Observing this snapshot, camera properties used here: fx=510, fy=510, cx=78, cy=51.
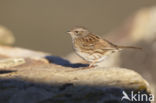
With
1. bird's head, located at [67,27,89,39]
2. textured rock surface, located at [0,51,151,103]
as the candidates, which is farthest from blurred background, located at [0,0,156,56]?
textured rock surface, located at [0,51,151,103]

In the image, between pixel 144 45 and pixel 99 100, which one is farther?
pixel 144 45

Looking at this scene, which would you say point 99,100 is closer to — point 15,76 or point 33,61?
point 15,76

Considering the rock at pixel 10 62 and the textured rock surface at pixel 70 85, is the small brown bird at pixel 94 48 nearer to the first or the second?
the rock at pixel 10 62

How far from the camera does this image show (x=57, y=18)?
17.5m

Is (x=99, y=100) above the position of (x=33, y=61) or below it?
below

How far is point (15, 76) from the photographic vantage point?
6.65 meters

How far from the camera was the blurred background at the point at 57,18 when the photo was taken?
1571cm

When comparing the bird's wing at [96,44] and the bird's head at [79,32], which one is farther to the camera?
the bird's head at [79,32]

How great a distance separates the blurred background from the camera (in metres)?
15.7

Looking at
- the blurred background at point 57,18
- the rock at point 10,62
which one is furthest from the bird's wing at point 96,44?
the blurred background at point 57,18

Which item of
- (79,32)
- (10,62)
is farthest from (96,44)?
(10,62)

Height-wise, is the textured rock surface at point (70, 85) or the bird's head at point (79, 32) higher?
the bird's head at point (79, 32)

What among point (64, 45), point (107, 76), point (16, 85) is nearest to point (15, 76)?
point (16, 85)

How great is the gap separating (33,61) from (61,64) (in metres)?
0.45
